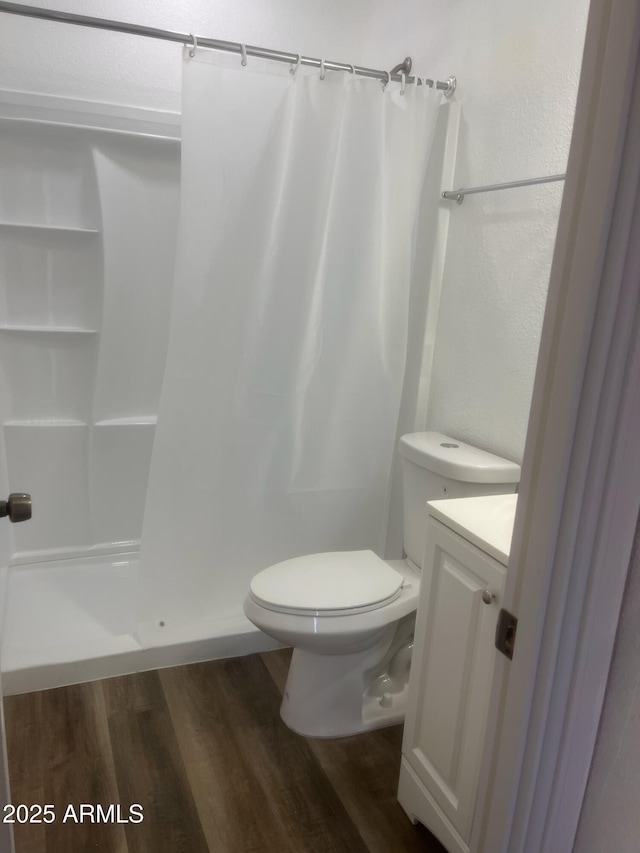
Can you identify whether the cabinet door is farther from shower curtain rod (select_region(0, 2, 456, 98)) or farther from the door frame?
shower curtain rod (select_region(0, 2, 456, 98))

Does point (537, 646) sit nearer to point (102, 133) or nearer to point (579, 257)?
point (579, 257)

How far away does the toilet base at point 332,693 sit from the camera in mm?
1772

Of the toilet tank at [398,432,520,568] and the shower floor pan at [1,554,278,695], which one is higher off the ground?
the toilet tank at [398,432,520,568]

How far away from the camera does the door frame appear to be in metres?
0.57

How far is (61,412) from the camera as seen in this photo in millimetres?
2508

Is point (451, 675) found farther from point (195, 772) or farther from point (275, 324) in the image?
point (275, 324)

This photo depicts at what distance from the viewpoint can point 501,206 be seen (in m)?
1.83

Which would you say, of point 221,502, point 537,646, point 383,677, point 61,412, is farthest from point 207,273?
point 537,646

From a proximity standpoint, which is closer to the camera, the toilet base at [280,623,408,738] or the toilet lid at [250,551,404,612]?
the toilet lid at [250,551,404,612]

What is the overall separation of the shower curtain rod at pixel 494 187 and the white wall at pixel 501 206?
0.03 metres

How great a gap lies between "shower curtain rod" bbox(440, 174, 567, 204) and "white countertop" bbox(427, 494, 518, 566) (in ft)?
2.60

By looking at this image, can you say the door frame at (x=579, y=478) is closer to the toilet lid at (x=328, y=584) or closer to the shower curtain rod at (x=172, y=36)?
the toilet lid at (x=328, y=584)

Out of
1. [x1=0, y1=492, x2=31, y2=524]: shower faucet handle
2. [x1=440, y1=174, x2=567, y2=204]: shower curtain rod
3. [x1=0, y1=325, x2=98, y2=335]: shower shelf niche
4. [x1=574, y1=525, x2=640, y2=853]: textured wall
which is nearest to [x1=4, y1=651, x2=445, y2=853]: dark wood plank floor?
[x1=574, y1=525, x2=640, y2=853]: textured wall

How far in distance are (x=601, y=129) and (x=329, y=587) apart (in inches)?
53.7
